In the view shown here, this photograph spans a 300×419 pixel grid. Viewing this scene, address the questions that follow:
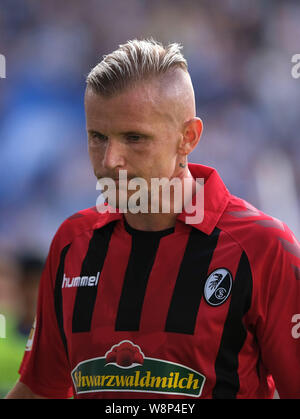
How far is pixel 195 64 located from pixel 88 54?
902 mm

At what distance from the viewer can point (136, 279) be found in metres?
1.62

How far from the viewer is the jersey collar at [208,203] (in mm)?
1622

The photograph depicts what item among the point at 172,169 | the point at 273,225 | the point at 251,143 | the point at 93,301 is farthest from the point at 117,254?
the point at 251,143

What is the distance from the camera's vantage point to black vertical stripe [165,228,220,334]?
1.51 m

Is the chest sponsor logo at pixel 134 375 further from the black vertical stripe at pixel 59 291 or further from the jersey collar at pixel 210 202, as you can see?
the jersey collar at pixel 210 202

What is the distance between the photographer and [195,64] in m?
5.06

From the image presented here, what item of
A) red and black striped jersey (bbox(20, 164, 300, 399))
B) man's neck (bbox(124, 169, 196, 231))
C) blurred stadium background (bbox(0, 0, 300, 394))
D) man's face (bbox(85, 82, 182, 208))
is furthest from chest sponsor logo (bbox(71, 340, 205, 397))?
blurred stadium background (bbox(0, 0, 300, 394))

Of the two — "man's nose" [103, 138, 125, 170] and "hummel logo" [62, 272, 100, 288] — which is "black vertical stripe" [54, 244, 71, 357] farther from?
"man's nose" [103, 138, 125, 170]

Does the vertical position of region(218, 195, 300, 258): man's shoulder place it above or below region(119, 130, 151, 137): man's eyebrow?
below

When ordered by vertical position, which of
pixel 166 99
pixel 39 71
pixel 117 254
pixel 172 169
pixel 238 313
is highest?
pixel 39 71

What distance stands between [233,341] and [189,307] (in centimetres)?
14

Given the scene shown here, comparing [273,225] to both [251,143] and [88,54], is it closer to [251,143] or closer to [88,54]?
[251,143]

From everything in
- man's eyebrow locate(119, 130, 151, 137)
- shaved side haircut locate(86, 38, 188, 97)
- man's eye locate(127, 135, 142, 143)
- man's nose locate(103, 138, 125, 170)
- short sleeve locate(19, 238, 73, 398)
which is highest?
shaved side haircut locate(86, 38, 188, 97)

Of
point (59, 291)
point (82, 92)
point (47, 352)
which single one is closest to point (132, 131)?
point (59, 291)
